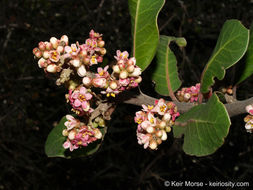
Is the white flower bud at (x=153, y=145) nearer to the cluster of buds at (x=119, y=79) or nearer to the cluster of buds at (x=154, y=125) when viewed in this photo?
the cluster of buds at (x=154, y=125)

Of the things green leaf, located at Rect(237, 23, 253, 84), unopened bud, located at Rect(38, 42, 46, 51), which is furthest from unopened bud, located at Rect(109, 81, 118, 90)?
green leaf, located at Rect(237, 23, 253, 84)

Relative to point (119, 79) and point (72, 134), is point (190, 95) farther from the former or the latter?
point (72, 134)

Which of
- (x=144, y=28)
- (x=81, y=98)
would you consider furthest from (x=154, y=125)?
(x=144, y=28)

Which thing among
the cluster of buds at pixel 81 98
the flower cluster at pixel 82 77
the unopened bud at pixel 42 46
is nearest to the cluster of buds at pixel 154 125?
the flower cluster at pixel 82 77

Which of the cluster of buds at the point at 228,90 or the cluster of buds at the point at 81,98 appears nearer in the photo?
the cluster of buds at the point at 81,98

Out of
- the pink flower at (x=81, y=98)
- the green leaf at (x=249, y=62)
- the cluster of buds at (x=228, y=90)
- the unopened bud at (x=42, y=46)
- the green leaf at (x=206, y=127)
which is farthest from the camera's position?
the cluster of buds at (x=228, y=90)

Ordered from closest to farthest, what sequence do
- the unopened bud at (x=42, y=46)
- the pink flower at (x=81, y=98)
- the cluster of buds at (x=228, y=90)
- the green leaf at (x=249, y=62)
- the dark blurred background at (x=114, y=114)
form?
1. the pink flower at (x=81, y=98)
2. the unopened bud at (x=42, y=46)
3. the green leaf at (x=249, y=62)
4. the cluster of buds at (x=228, y=90)
5. the dark blurred background at (x=114, y=114)

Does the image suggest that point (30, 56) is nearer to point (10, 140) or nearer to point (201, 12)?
point (10, 140)
